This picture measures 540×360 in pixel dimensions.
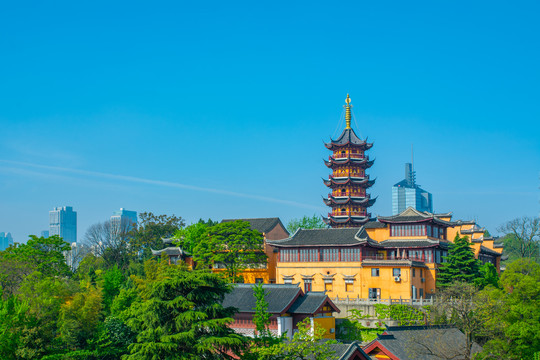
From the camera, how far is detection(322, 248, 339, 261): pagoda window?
58.1 metres

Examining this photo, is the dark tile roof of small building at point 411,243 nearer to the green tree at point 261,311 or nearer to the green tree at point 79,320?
the green tree at point 261,311

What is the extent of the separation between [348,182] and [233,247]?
21337mm

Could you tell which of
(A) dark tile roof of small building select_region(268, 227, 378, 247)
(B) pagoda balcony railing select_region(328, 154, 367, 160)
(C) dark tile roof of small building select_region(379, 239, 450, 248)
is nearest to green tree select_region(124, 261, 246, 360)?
(A) dark tile roof of small building select_region(268, 227, 378, 247)

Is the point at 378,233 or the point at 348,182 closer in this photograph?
the point at 378,233

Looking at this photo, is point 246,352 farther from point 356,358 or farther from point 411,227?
point 411,227

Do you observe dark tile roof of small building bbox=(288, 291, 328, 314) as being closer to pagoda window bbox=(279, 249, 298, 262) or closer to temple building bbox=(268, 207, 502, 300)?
temple building bbox=(268, 207, 502, 300)

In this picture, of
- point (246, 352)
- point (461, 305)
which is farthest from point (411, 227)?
point (246, 352)

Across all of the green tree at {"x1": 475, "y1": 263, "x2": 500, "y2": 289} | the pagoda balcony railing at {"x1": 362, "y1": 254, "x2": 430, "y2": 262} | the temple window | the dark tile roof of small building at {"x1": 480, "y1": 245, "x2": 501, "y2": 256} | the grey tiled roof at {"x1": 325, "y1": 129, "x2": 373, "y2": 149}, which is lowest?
the temple window

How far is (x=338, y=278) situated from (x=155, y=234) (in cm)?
2918

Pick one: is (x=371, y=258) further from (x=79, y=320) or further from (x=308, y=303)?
(x=79, y=320)

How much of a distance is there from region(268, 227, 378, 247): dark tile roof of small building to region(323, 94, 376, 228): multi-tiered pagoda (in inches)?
572

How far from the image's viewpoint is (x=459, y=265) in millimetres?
55125

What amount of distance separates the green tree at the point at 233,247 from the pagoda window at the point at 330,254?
644 centimetres

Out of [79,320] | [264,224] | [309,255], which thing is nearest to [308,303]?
[309,255]
